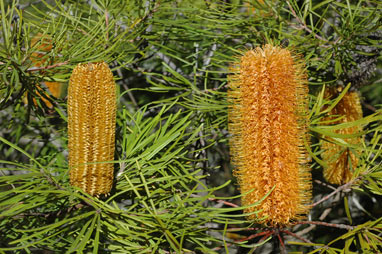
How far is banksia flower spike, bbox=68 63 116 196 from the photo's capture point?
2.17 ft

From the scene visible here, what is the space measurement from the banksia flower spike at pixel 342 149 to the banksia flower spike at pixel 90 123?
0.44m

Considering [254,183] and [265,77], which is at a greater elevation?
[265,77]

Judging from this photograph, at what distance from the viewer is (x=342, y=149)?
34.9 inches

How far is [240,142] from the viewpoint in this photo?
72 centimetres

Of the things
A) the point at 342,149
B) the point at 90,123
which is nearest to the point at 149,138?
the point at 90,123

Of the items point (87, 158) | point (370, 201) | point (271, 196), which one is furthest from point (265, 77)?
point (370, 201)

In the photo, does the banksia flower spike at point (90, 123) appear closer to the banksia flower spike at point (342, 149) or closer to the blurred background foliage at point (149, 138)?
the blurred background foliage at point (149, 138)

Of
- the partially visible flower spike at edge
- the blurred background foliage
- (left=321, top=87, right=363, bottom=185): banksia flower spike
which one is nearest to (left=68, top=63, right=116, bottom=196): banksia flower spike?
the blurred background foliage

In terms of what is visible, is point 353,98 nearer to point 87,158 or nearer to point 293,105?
point 293,105

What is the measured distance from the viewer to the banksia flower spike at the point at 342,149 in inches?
35.2

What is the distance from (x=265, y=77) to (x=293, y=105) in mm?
62

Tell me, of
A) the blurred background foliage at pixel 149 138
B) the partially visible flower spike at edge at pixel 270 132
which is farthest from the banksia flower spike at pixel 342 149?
the partially visible flower spike at edge at pixel 270 132

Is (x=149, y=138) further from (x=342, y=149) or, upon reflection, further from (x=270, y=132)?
(x=342, y=149)

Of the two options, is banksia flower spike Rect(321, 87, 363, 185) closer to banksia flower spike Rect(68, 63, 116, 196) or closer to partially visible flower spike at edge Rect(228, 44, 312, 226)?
partially visible flower spike at edge Rect(228, 44, 312, 226)
